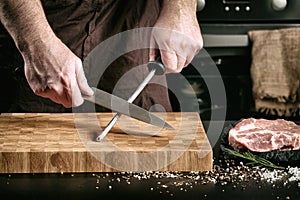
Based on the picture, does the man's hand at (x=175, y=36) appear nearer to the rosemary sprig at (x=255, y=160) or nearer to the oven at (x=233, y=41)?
the rosemary sprig at (x=255, y=160)

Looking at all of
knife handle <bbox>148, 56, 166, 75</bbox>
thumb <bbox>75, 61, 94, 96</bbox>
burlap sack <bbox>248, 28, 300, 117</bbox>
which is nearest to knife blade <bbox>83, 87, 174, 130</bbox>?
thumb <bbox>75, 61, 94, 96</bbox>

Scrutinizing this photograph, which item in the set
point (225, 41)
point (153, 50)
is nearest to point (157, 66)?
point (153, 50)

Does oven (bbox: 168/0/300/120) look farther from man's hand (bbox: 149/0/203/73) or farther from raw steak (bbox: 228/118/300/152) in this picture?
raw steak (bbox: 228/118/300/152)

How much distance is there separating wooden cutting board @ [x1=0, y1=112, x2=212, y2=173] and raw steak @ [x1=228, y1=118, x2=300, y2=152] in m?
0.09

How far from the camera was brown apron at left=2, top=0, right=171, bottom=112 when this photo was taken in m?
2.34

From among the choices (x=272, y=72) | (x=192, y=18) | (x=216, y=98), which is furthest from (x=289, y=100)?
(x=192, y=18)

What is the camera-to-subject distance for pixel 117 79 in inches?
92.6

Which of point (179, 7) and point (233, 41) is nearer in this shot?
point (179, 7)

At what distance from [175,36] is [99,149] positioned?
19.2 inches

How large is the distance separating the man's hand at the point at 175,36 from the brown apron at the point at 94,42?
0.15m

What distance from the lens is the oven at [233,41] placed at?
2.90 meters

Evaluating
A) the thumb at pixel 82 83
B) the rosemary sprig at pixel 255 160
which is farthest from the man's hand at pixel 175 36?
the rosemary sprig at pixel 255 160

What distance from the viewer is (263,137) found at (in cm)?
195

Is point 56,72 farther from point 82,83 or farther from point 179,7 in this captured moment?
point 179,7
